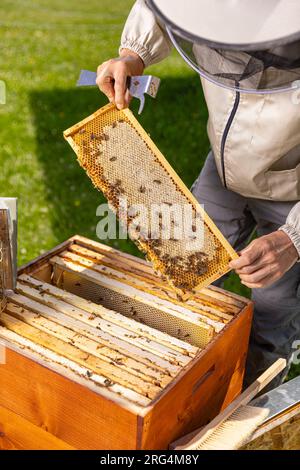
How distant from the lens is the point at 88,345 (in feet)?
7.01

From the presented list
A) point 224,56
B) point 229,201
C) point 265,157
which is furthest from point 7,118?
point 224,56

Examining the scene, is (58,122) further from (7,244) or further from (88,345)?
(88,345)

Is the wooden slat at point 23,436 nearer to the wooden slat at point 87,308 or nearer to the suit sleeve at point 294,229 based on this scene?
the wooden slat at point 87,308

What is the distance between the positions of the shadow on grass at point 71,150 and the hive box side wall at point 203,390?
1962mm

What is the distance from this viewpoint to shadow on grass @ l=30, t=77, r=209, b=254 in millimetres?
4621

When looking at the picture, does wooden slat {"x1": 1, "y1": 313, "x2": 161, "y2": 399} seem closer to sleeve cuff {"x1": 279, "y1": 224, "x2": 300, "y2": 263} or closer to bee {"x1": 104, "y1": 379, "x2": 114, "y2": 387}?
bee {"x1": 104, "y1": 379, "x2": 114, "y2": 387}

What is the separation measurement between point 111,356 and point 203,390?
1.20ft

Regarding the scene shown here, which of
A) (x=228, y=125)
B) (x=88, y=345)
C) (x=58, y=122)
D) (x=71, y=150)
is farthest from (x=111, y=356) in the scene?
(x=58, y=122)

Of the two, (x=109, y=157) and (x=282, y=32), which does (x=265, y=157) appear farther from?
(x=282, y=32)

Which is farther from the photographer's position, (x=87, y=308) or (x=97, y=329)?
(x=87, y=308)

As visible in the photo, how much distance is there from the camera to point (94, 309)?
7.64ft

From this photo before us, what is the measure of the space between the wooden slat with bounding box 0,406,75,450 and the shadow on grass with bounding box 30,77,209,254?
7.19 ft

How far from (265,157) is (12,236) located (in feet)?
3.15

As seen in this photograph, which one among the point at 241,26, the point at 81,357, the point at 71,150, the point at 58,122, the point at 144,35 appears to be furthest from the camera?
the point at 58,122
